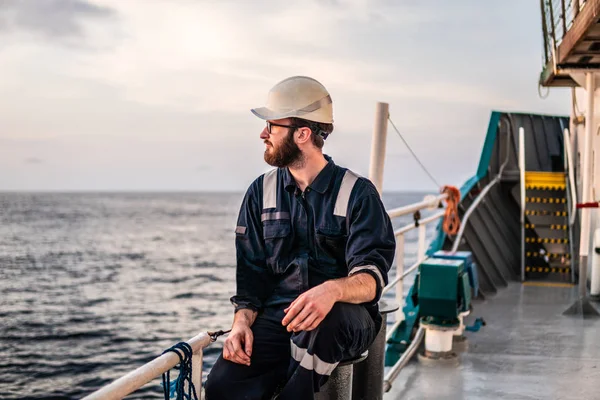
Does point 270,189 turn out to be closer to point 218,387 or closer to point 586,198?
point 218,387

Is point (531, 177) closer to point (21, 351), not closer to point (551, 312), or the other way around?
point (551, 312)

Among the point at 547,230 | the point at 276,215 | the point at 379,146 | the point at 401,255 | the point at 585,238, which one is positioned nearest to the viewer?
the point at 276,215

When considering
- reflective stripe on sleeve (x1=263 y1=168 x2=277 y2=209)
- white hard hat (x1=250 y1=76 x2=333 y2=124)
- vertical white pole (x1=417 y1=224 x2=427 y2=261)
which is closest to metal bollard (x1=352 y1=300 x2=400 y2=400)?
reflective stripe on sleeve (x1=263 y1=168 x2=277 y2=209)

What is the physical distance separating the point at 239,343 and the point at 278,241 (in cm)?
45

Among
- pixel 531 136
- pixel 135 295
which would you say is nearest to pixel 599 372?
pixel 531 136

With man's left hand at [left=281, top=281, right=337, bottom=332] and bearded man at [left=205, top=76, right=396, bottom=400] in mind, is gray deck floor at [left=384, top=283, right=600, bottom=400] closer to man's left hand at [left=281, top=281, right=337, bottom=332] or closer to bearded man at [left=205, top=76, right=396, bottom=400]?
bearded man at [left=205, top=76, right=396, bottom=400]

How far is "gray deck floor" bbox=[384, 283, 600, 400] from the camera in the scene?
4.71m

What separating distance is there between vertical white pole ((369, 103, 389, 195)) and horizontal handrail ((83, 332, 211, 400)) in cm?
163

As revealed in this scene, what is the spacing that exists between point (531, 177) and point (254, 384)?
8.94 m

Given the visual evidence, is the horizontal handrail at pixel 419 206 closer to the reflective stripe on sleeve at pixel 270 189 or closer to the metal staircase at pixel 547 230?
the reflective stripe on sleeve at pixel 270 189

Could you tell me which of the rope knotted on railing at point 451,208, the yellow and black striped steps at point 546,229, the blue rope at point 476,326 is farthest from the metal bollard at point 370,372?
the yellow and black striped steps at point 546,229

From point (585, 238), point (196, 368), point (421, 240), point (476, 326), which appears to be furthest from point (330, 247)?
point (585, 238)

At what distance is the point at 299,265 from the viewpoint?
9.14ft

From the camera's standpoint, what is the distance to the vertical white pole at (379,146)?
3.88 meters
